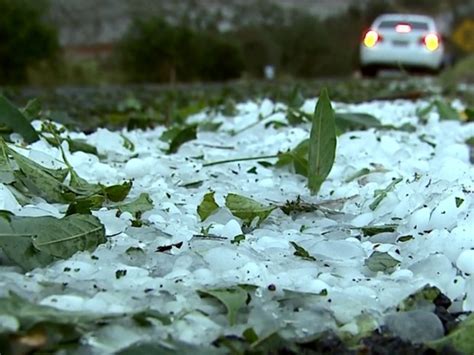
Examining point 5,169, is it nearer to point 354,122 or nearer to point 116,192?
point 116,192

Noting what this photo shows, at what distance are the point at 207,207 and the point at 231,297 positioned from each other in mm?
396

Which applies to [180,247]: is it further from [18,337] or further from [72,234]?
[18,337]

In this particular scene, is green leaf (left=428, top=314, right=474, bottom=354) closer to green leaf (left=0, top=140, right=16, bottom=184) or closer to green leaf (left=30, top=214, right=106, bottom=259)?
green leaf (left=30, top=214, right=106, bottom=259)

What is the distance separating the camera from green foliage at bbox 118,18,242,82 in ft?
27.0

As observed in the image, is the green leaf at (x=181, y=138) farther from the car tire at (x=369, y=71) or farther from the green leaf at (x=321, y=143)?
the car tire at (x=369, y=71)

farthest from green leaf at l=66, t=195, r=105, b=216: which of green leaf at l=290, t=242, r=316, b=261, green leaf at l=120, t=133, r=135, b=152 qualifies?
green leaf at l=120, t=133, r=135, b=152

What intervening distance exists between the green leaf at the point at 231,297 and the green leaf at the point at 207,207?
1.14ft

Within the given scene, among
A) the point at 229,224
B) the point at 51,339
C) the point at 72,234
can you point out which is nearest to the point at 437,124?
the point at 229,224

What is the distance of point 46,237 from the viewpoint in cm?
105

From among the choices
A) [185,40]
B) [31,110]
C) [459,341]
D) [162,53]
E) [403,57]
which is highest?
[31,110]

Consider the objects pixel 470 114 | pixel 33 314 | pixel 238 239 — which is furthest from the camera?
pixel 470 114

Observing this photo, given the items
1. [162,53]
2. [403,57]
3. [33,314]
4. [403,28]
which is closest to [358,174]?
[33,314]

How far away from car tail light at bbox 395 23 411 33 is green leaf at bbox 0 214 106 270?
9.14 m

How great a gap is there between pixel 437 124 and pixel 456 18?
20.7 metres
